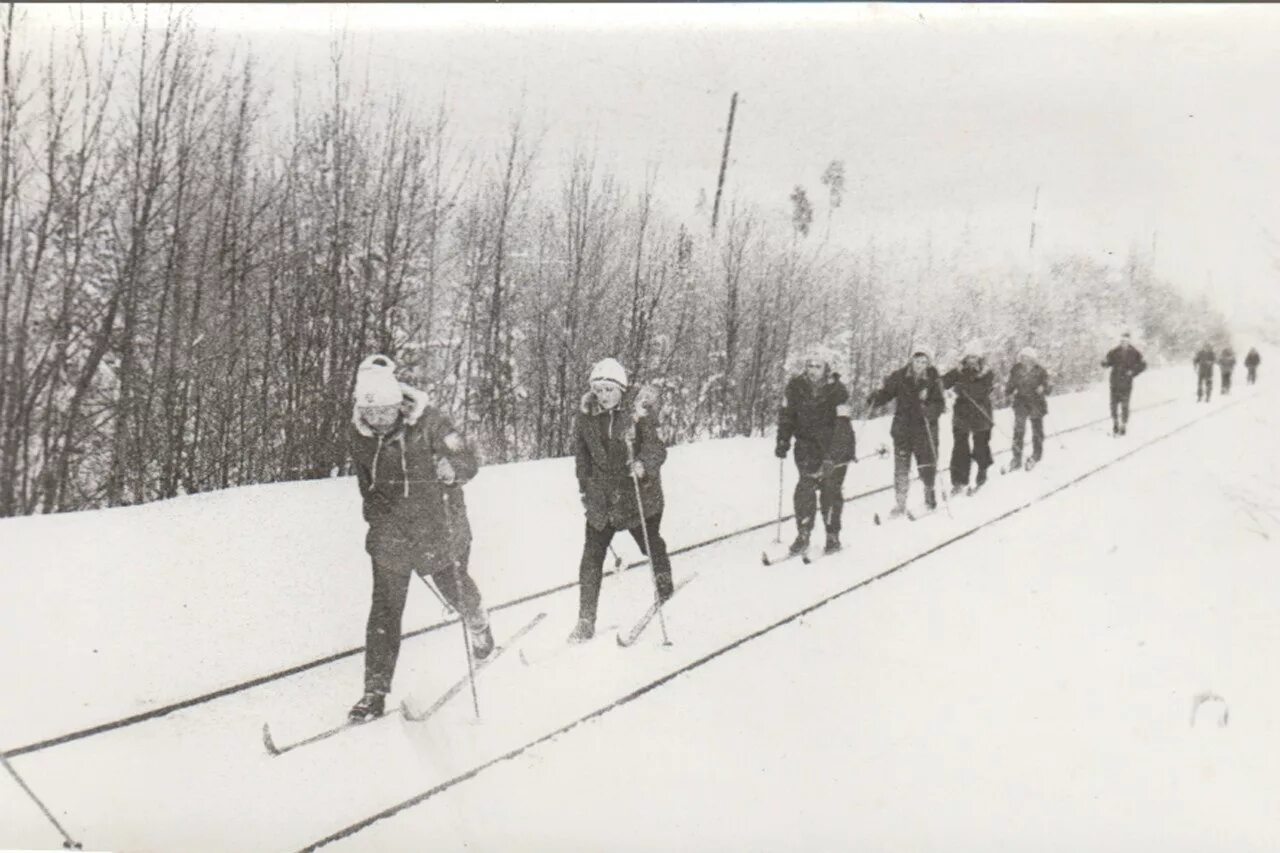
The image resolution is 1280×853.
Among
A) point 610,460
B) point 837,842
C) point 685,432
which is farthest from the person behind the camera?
point 685,432

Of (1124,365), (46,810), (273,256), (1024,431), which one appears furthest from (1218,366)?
(46,810)

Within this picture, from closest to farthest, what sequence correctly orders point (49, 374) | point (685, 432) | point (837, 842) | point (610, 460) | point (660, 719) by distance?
point (837, 842) < point (660, 719) < point (49, 374) < point (610, 460) < point (685, 432)

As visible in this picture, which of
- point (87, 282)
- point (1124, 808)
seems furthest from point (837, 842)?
point (87, 282)

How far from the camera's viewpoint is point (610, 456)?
4.79 m

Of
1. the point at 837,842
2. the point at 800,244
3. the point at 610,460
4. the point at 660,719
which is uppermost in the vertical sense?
the point at 800,244

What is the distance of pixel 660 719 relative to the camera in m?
3.84

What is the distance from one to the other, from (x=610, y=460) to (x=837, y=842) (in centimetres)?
213

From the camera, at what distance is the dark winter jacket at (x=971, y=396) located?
291 inches

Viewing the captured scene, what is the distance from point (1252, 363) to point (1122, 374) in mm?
1996

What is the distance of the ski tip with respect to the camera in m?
3.54

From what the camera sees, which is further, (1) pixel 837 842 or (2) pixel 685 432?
(2) pixel 685 432

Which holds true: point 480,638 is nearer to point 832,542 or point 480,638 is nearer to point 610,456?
point 610,456

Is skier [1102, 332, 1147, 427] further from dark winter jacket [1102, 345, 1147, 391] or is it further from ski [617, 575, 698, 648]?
ski [617, 575, 698, 648]

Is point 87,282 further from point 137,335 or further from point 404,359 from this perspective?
point 404,359
